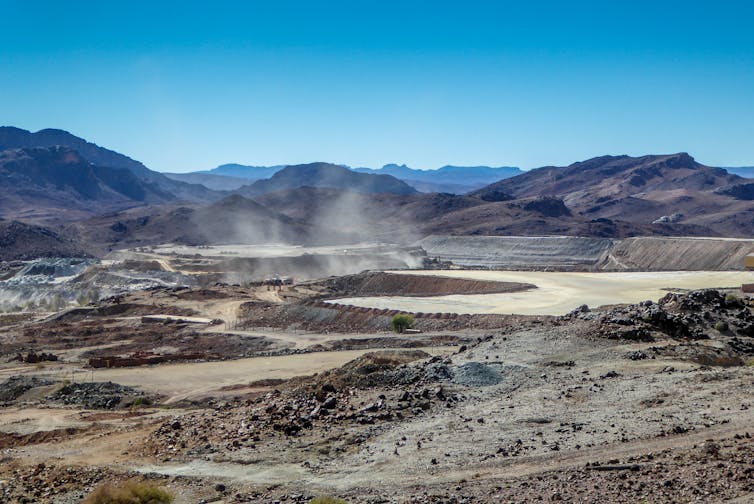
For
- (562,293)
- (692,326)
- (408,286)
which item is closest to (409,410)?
(692,326)

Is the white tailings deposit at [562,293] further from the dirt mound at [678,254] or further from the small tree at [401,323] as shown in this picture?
the dirt mound at [678,254]

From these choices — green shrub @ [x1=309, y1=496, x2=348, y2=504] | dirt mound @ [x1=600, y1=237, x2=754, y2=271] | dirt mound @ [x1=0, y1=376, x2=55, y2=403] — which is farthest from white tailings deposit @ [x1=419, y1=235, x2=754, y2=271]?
green shrub @ [x1=309, y1=496, x2=348, y2=504]

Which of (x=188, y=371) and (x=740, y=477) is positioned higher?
(x=740, y=477)

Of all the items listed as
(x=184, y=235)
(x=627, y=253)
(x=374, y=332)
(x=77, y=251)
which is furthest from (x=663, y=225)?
(x=374, y=332)

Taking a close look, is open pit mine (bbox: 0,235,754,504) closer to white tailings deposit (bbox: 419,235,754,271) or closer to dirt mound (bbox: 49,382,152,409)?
dirt mound (bbox: 49,382,152,409)

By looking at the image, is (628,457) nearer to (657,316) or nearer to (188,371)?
(657,316)
